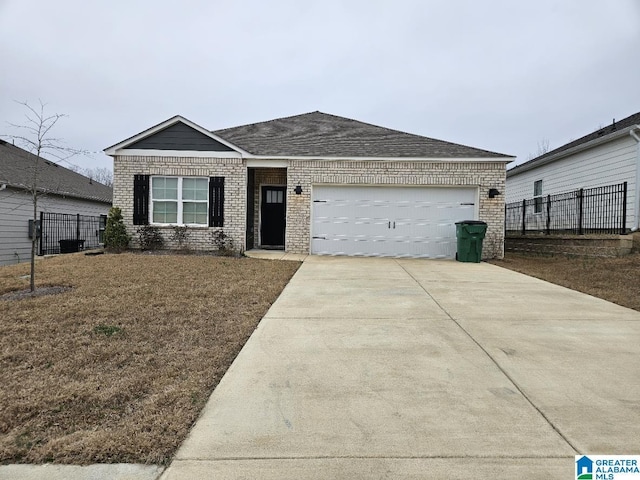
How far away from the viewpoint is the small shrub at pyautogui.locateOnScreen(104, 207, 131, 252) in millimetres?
12641

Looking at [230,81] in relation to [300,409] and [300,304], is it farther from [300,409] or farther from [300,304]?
[300,409]

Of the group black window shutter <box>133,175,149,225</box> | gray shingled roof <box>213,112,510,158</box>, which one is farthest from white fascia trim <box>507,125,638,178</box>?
black window shutter <box>133,175,149,225</box>

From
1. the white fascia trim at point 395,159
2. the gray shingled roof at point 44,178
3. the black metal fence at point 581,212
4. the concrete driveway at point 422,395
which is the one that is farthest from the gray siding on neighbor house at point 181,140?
the black metal fence at point 581,212

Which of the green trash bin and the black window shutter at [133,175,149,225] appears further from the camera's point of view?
the black window shutter at [133,175,149,225]

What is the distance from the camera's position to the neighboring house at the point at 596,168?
12352mm

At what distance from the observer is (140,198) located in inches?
517

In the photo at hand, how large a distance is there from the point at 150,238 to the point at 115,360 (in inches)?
389

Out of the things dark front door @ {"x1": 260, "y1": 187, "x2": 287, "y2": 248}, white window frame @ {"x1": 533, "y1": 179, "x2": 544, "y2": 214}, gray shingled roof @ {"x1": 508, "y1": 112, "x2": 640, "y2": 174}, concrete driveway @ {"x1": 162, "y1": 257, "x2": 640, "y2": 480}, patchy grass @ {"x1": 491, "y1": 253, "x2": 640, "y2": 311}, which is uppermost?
gray shingled roof @ {"x1": 508, "y1": 112, "x2": 640, "y2": 174}

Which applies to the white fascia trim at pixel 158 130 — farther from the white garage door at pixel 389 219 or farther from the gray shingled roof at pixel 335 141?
the white garage door at pixel 389 219

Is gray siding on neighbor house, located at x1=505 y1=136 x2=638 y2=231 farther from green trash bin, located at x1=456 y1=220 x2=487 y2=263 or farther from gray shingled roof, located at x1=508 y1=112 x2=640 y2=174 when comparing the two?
green trash bin, located at x1=456 y1=220 x2=487 y2=263

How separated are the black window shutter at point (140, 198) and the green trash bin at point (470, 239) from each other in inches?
388

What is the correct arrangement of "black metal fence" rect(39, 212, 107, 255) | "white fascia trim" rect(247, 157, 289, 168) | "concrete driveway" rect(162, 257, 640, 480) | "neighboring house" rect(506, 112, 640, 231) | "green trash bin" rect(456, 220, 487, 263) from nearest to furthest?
1. "concrete driveway" rect(162, 257, 640, 480)
2. "green trash bin" rect(456, 220, 487, 263)
3. "neighboring house" rect(506, 112, 640, 231)
4. "white fascia trim" rect(247, 157, 289, 168)
5. "black metal fence" rect(39, 212, 107, 255)

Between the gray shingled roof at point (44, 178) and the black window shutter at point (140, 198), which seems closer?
the black window shutter at point (140, 198)

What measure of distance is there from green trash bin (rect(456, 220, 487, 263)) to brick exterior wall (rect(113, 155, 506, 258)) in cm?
112
